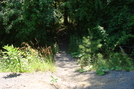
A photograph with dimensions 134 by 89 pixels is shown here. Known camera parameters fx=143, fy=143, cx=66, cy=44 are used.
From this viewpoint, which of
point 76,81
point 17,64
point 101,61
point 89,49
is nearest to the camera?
point 17,64

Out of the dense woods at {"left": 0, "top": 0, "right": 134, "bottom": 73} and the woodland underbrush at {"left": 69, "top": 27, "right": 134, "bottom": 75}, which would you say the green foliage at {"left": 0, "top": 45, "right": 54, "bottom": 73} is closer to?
the woodland underbrush at {"left": 69, "top": 27, "right": 134, "bottom": 75}

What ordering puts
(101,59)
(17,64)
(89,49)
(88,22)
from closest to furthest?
(17,64), (101,59), (89,49), (88,22)

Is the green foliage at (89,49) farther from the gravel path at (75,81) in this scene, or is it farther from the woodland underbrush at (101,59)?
the gravel path at (75,81)

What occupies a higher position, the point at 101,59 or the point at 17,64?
the point at 17,64

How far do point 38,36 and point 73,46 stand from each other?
237cm

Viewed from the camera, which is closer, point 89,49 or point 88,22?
point 89,49

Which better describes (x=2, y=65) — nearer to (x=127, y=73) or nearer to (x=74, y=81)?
(x=74, y=81)

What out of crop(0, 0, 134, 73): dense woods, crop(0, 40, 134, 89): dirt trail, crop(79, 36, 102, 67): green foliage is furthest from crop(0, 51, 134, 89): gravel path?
crop(0, 0, 134, 73): dense woods

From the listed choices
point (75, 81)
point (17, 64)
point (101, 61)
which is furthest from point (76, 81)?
point (17, 64)

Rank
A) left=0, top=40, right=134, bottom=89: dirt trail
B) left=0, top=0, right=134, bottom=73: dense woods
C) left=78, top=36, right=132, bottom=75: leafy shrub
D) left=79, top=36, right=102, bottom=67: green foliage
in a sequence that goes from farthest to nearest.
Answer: left=0, top=0, right=134, bottom=73: dense woods
left=79, top=36, right=102, bottom=67: green foliage
left=78, top=36, right=132, bottom=75: leafy shrub
left=0, top=40, right=134, bottom=89: dirt trail

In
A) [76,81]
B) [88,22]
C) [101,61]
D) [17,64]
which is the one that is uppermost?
[88,22]

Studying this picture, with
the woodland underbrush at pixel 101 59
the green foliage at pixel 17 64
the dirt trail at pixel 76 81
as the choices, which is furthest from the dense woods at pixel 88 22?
the green foliage at pixel 17 64

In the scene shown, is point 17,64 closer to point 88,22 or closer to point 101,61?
point 101,61

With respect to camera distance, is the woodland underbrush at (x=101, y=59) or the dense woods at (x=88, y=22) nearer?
the woodland underbrush at (x=101, y=59)
